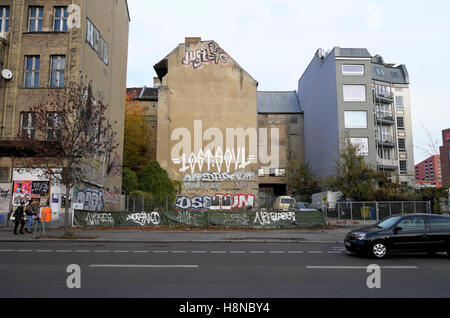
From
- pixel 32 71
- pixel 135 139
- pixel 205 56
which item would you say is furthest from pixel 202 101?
pixel 32 71

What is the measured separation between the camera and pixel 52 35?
25172 millimetres

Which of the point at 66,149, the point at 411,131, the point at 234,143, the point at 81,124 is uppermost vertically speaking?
the point at 411,131

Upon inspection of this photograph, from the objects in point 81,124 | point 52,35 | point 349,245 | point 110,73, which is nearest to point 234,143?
point 110,73

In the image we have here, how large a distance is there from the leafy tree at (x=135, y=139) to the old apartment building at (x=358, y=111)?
78.3 feet

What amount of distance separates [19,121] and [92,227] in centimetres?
884

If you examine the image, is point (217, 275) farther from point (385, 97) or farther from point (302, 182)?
point (385, 97)

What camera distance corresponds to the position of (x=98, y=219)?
22.7m

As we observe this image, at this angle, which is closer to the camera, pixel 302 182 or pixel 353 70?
pixel 353 70

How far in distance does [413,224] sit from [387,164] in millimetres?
41996

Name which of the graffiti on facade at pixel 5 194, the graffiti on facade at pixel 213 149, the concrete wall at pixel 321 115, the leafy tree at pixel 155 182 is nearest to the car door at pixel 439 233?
the graffiti on facade at pixel 5 194

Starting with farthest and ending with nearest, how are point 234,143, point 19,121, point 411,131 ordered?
point 411,131 → point 234,143 → point 19,121

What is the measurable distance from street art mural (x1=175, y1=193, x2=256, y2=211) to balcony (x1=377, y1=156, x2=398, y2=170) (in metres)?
19.0
